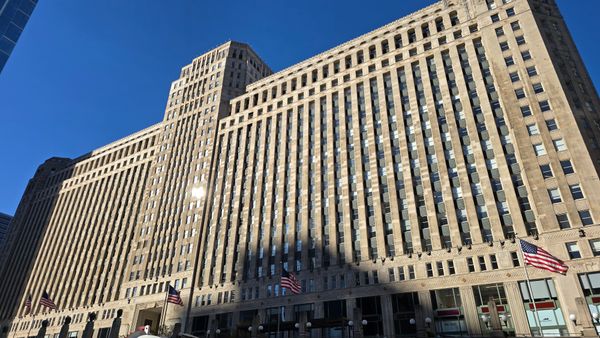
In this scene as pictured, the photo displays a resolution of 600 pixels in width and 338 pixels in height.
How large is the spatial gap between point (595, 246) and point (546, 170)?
38.2 feet

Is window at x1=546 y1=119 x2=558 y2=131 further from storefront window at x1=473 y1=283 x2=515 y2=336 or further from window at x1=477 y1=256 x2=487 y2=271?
storefront window at x1=473 y1=283 x2=515 y2=336

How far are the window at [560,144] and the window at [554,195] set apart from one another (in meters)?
6.15

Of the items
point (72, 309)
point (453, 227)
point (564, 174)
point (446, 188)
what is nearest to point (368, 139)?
point (446, 188)

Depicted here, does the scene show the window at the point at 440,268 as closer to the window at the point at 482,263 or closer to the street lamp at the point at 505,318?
the window at the point at 482,263

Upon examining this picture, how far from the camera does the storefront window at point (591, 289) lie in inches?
1857

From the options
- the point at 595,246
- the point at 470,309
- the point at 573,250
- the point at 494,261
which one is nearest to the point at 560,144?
the point at 595,246

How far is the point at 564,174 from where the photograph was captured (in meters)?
55.2

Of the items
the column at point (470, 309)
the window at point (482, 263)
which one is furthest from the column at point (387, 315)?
the window at point (482, 263)

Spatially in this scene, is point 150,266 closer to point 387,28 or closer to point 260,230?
point 260,230

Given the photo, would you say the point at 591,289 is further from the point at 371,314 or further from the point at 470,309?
the point at 371,314

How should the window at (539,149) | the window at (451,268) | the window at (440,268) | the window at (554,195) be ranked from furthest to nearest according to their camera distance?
the window at (440,268), the window at (539,149), the window at (451,268), the window at (554,195)

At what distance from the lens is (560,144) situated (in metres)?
57.4

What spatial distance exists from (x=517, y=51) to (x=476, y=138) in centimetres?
1686

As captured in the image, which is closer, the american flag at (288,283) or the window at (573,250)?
the window at (573,250)
